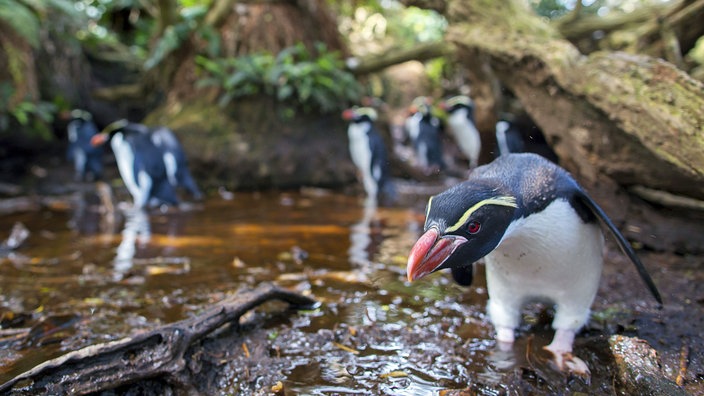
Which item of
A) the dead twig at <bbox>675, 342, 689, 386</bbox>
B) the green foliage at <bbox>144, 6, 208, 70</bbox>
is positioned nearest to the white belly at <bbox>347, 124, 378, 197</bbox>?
the green foliage at <bbox>144, 6, 208, 70</bbox>

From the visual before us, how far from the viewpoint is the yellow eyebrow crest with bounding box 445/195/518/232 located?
171 centimetres

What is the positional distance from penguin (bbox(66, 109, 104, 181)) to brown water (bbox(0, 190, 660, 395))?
3446 mm

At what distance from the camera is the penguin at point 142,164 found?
697 centimetres

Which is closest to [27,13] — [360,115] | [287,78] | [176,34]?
[176,34]

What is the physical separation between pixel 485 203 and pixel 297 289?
68.7 inches

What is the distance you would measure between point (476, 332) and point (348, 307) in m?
0.69

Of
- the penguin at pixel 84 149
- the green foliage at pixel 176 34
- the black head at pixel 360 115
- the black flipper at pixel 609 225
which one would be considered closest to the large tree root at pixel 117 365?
the black flipper at pixel 609 225

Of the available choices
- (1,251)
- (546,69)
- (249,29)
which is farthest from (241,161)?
(546,69)

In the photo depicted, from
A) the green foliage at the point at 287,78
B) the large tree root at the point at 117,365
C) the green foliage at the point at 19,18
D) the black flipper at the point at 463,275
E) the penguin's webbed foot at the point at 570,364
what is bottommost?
the penguin's webbed foot at the point at 570,364

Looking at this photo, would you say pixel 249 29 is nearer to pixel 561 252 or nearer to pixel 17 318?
pixel 17 318

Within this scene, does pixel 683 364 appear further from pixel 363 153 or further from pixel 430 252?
pixel 363 153

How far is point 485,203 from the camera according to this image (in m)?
1.77

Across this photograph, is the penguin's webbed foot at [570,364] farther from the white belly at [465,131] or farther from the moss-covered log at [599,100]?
the white belly at [465,131]

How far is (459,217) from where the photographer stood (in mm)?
1719
